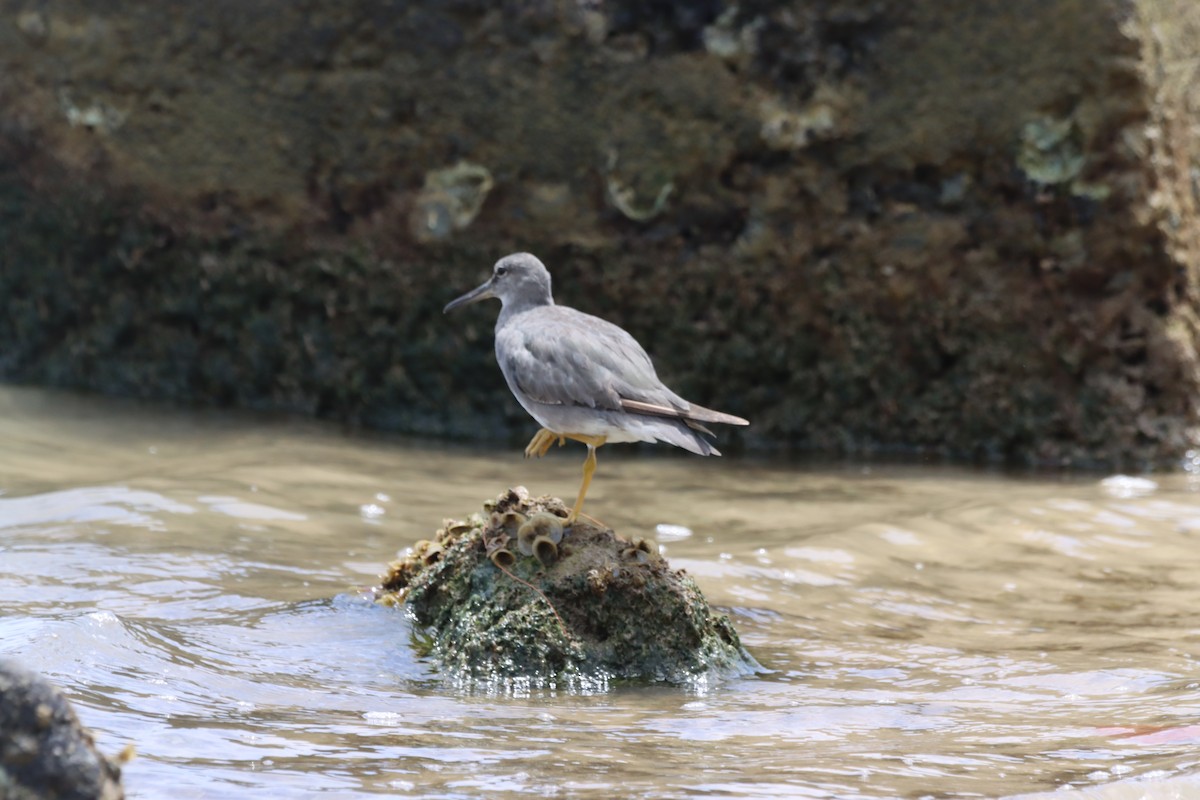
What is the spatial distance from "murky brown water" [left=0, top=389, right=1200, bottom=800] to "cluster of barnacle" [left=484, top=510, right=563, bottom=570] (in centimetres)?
40

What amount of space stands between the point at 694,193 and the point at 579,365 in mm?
3226

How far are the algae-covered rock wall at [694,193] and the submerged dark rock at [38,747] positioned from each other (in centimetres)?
532

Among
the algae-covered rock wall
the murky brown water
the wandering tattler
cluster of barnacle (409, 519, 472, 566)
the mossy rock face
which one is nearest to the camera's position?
the murky brown water

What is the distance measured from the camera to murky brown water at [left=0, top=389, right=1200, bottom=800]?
3094 mm

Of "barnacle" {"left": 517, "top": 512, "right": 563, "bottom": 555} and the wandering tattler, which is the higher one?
the wandering tattler

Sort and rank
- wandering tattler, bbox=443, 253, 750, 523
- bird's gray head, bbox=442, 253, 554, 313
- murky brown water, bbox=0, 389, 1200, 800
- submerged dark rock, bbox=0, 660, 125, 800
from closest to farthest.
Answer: submerged dark rock, bbox=0, 660, 125, 800
murky brown water, bbox=0, 389, 1200, 800
wandering tattler, bbox=443, 253, 750, 523
bird's gray head, bbox=442, 253, 554, 313

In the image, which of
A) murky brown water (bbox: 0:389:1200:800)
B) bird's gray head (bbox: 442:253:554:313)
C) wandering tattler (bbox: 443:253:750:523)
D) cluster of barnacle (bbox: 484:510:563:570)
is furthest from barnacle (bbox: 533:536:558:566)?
bird's gray head (bbox: 442:253:554:313)

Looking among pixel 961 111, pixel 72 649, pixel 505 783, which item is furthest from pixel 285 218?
pixel 505 783

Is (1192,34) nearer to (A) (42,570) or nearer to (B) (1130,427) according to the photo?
(B) (1130,427)

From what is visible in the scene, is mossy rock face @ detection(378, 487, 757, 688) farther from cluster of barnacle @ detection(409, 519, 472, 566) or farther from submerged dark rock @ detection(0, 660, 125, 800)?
submerged dark rock @ detection(0, 660, 125, 800)

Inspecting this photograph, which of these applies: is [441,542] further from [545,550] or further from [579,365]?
[579,365]

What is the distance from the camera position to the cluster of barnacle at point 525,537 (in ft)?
13.0

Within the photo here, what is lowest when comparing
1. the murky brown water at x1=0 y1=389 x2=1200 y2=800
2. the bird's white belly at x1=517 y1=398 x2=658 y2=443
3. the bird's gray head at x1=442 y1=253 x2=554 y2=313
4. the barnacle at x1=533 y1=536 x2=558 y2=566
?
the murky brown water at x1=0 y1=389 x2=1200 y2=800

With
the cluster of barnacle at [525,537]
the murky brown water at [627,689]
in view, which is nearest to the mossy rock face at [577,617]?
the cluster of barnacle at [525,537]
